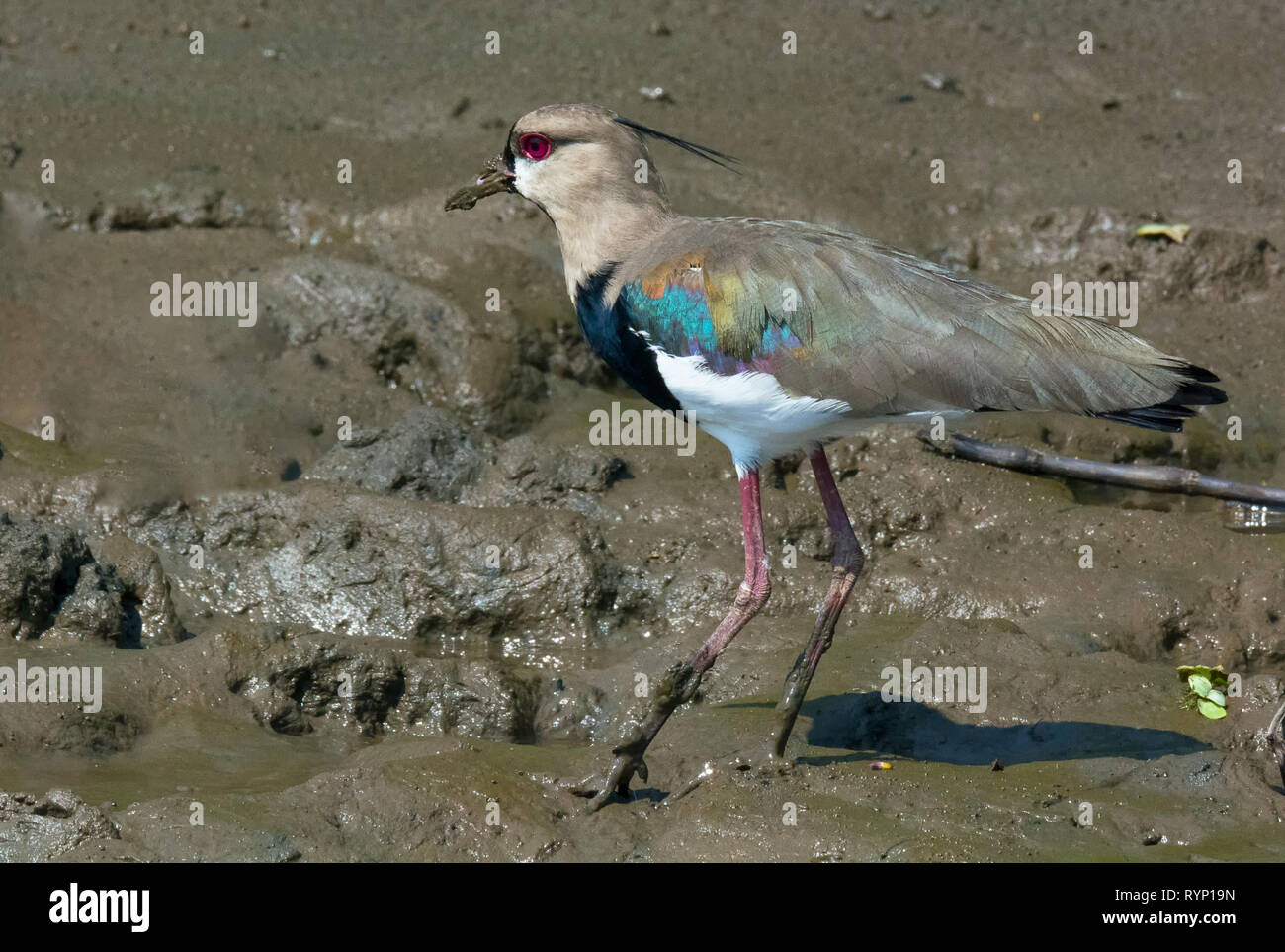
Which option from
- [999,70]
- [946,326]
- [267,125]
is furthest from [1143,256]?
[267,125]

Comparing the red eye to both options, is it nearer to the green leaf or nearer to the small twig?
the small twig

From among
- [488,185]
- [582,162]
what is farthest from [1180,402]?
[488,185]

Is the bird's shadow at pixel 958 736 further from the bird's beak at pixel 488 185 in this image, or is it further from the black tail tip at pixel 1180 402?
the bird's beak at pixel 488 185

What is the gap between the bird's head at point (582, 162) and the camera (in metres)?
6.36

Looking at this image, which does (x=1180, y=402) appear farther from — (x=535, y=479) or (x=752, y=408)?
(x=535, y=479)

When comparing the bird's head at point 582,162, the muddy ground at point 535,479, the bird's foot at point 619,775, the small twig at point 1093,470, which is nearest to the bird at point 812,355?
the bird's foot at point 619,775

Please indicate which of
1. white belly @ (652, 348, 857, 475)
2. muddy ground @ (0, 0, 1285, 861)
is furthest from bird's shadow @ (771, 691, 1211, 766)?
white belly @ (652, 348, 857, 475)

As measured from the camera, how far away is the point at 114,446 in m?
7.86

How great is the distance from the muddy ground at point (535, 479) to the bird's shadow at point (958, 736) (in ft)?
0.06

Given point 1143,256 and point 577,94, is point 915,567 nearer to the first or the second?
point 1143,256

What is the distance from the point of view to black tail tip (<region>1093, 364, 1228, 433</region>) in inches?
220

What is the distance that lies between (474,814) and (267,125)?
256 inches

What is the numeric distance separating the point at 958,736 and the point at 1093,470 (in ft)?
7.82

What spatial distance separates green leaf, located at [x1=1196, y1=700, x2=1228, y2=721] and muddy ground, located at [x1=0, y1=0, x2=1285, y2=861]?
0.23ft
